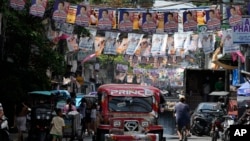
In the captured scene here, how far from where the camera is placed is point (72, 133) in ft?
79.9

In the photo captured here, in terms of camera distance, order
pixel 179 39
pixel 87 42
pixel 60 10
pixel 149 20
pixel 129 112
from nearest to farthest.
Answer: pixel 129 112
pixel 60 10
pixel 149 20
pixel 87 42
pixel 179 39

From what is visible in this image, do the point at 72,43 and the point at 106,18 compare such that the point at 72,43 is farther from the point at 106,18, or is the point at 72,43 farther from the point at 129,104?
the point at 129,104

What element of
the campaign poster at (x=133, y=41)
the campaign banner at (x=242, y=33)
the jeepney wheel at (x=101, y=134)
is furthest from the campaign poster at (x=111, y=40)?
the jeepney wheel at (x=101, y=134)

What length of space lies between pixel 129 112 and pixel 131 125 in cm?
113

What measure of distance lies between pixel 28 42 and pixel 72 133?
5.27 meters

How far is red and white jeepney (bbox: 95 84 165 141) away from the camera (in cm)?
2062

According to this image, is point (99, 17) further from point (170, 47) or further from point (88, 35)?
point (170, 47)

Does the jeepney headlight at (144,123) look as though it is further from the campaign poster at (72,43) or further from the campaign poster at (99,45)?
the campaign poster at (72,43)

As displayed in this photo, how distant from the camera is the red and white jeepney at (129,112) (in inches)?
812

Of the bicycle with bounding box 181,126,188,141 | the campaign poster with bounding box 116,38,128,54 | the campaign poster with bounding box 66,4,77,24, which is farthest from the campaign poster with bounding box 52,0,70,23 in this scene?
the campaign poster with bounding box 116,38,128,54

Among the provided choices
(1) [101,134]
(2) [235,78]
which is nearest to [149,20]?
(1) [101,134]

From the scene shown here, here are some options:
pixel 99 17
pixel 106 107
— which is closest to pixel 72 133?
pixel 106 107

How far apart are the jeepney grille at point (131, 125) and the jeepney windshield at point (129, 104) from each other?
116 centimetres

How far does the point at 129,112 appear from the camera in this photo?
2200cm
